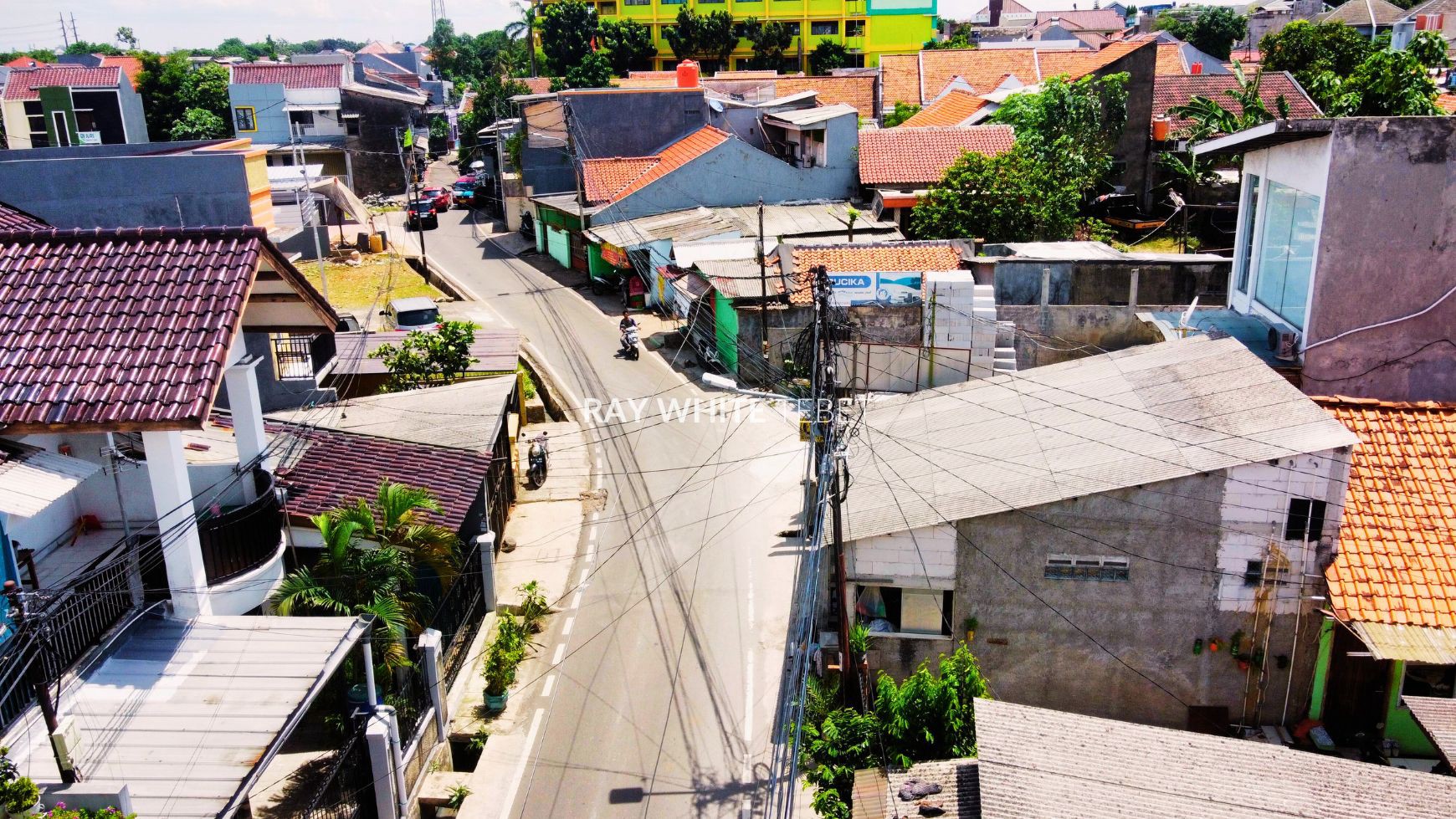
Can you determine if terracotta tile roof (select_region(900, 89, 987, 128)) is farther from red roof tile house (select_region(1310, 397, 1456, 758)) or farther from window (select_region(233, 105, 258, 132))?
window (select_region(233, 105, 258, 132))

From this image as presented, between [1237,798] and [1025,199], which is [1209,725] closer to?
[1237,798]

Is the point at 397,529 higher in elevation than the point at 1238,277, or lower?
lower

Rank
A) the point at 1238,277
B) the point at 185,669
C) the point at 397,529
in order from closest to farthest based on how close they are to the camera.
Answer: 1. the point at 185,669
2. the point at 397,529
3. the point at 1238,277

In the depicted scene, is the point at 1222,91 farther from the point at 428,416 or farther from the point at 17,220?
the point at 17,220

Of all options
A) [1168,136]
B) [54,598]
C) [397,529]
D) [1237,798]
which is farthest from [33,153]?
[1168,136]

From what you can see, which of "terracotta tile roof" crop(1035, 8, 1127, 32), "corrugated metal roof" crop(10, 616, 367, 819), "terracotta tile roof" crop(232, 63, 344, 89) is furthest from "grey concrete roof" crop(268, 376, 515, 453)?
"terracotta tile roof" crop(1035, 8, 1127, 32)

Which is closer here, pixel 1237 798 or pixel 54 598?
pixel 1237 798
